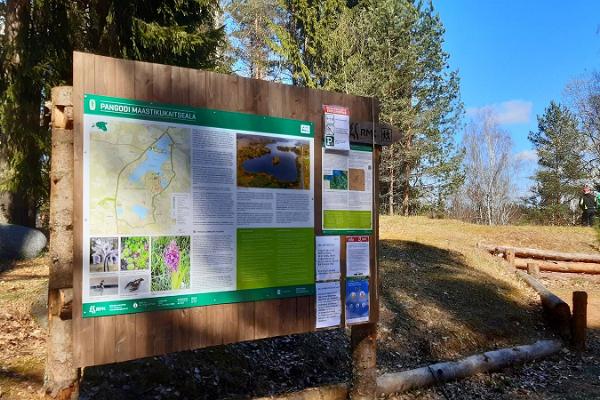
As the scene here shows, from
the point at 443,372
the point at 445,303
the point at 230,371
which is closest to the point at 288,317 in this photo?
the point at 230,371

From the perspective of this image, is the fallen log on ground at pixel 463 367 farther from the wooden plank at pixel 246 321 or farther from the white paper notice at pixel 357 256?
the wooden plank at pixel 246 321

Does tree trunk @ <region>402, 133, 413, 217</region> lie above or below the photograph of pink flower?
above

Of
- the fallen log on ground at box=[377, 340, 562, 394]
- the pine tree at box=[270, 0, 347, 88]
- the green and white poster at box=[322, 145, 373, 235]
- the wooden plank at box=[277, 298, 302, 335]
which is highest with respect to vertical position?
the pine tree at box=[270, 0, 347, 88]

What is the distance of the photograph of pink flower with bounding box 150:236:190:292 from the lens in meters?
3.08

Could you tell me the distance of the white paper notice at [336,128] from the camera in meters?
3.93

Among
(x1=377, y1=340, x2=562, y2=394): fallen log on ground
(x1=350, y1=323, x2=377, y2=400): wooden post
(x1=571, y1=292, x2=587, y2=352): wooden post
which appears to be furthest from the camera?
(x1=571, y1=292, x2=587, y2=352): wooden post

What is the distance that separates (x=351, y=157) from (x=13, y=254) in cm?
838

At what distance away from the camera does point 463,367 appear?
6.05 meters

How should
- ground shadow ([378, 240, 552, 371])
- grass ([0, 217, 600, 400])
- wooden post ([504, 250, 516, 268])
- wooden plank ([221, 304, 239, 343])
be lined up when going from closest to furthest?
wooden plank ([221, 304, 239, 343]) < grass ([0, 217, 600, 400]) < ground shadow ([378, 240, 552, 371]) < wooden post ([504, 250, 516, 268])

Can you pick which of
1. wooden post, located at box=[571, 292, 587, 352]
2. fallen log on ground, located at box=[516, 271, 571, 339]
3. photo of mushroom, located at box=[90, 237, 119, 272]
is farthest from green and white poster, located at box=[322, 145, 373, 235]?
fallen log on ground, located at box=[516, 271, 571, 339]

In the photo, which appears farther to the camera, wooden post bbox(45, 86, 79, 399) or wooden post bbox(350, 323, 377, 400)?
wooden post bbox(350, 323, 377, 400)

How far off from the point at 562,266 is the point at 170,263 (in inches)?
538

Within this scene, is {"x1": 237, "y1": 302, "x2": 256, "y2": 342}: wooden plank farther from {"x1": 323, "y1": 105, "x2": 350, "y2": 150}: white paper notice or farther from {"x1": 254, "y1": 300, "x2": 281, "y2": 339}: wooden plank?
{"x1": 323, "y1": 105, "x2": 350, "y2": 150}: white paper notice

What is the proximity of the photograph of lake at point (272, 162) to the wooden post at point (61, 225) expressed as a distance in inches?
42.3
